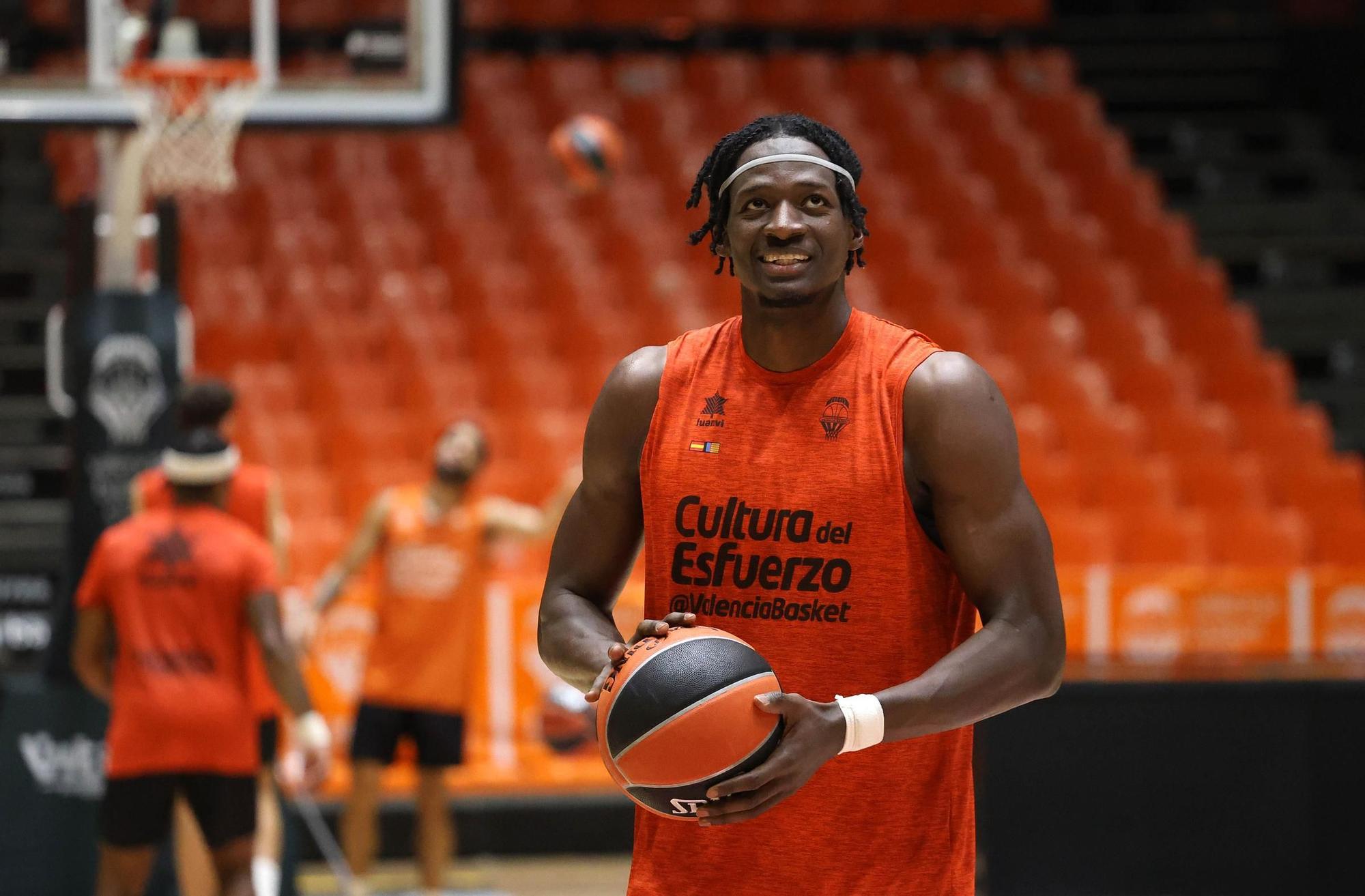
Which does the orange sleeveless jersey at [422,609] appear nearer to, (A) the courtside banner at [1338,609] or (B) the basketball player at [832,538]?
(A) the courtside banner at [1338,609]

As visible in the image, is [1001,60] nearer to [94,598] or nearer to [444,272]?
[444,272]

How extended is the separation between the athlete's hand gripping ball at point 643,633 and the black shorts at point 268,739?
11.7ft

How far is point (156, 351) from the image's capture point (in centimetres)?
631

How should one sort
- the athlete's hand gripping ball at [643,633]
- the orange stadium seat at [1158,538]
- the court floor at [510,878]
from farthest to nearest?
the orange stadium seat at [1158,538]
the court floor at [510,878]
the athlete's hand gripping ball at [643,633]

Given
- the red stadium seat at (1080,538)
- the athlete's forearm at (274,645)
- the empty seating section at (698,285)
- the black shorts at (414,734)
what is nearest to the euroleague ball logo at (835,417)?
the athlete's forearm at (274,645)

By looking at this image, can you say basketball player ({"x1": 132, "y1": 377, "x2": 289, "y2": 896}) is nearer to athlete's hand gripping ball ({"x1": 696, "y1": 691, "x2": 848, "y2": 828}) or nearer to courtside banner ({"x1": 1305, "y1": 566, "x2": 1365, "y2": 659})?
athlete's hand gripping ball ({"x1": 696, "y1": 691, "x2": 848, "y2": 828})

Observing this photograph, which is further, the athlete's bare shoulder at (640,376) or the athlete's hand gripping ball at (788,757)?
the athlete's bare shoulder at (640,376)

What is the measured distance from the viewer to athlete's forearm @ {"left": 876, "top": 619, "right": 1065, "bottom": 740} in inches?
85.7

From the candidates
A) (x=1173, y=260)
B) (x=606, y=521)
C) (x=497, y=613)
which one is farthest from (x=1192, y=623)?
(x=606, y=521)

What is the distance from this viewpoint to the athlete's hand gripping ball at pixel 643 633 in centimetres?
224

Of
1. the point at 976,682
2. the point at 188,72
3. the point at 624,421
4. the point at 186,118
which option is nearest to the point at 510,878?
the point at 186,118

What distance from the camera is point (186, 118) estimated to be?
614 centimetres

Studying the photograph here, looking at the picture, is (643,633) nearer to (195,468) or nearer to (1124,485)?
(195,468)

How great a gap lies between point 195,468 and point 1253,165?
995cm
